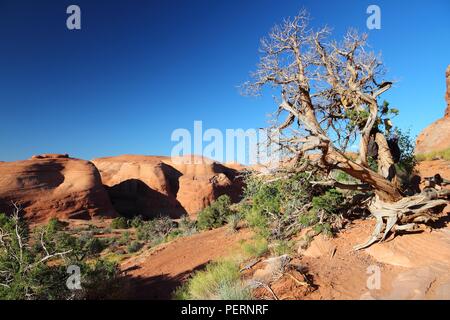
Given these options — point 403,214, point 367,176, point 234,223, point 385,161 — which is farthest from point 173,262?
point 385,161

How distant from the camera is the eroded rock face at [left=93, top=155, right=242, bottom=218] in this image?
34.4m

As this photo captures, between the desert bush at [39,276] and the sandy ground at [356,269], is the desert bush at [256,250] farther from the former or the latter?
the desert bush at [39,276]

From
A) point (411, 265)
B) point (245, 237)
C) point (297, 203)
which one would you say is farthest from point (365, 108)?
point (245, 237)

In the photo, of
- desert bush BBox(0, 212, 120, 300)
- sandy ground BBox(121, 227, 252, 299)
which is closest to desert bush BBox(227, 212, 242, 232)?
sandy ground BBox(121, 227, 252, 299)

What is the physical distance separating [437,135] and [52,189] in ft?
117

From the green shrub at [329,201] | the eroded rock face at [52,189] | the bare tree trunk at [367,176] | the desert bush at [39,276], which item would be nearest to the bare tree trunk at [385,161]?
the bare tree trunk at [367,176]

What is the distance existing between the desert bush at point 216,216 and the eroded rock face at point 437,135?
61.3ft

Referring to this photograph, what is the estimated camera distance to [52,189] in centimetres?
2945

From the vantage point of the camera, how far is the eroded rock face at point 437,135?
987 inches

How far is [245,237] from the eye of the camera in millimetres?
10766

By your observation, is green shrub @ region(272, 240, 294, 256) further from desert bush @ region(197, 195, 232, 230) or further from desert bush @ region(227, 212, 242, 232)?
desert bush @ region(197, 195, 232, 230)

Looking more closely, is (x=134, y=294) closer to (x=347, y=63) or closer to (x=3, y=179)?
(x=347, y=63)
